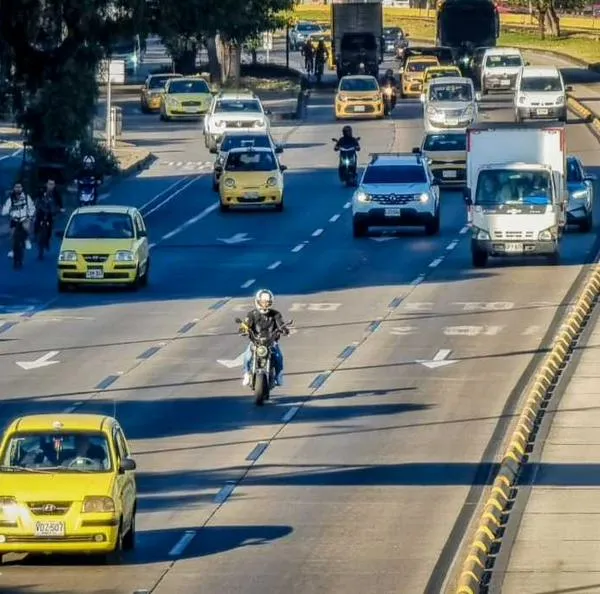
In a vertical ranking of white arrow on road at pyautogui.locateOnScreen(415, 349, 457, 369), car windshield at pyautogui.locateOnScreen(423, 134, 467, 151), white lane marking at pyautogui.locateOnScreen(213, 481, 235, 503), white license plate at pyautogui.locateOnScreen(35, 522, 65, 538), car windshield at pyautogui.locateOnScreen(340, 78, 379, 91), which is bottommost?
white arrow on road at pyautogui.locateOnScreen(415, 349, 457, 369)

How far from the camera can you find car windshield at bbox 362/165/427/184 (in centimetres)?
4906

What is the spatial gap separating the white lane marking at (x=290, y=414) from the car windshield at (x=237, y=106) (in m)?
43.5

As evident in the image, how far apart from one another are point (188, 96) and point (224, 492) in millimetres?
59548

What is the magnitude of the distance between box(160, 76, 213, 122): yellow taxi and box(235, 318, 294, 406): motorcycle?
175 feet

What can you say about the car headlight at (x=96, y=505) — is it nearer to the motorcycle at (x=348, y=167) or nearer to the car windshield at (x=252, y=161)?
the car windshield at (x=252, y=161)

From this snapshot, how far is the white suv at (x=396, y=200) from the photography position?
48344 mm

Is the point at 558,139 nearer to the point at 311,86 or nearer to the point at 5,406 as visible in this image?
the point at 5,406

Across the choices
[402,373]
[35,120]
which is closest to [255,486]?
[402,373]

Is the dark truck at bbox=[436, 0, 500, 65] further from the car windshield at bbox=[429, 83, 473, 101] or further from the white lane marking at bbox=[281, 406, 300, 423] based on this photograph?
the white lane marking at bbox=[281, 406, 300, 423]

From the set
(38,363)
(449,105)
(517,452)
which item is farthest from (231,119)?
(517,452)

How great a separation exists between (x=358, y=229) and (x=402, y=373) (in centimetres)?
1841

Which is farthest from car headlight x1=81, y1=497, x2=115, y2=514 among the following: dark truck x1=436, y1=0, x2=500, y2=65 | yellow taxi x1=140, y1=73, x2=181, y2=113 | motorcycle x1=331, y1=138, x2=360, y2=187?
dark truck x1=436, y1=0, x2=500, y2=65

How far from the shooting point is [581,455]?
24.4 m

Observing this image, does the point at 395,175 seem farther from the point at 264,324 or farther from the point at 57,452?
the point at 57,452
